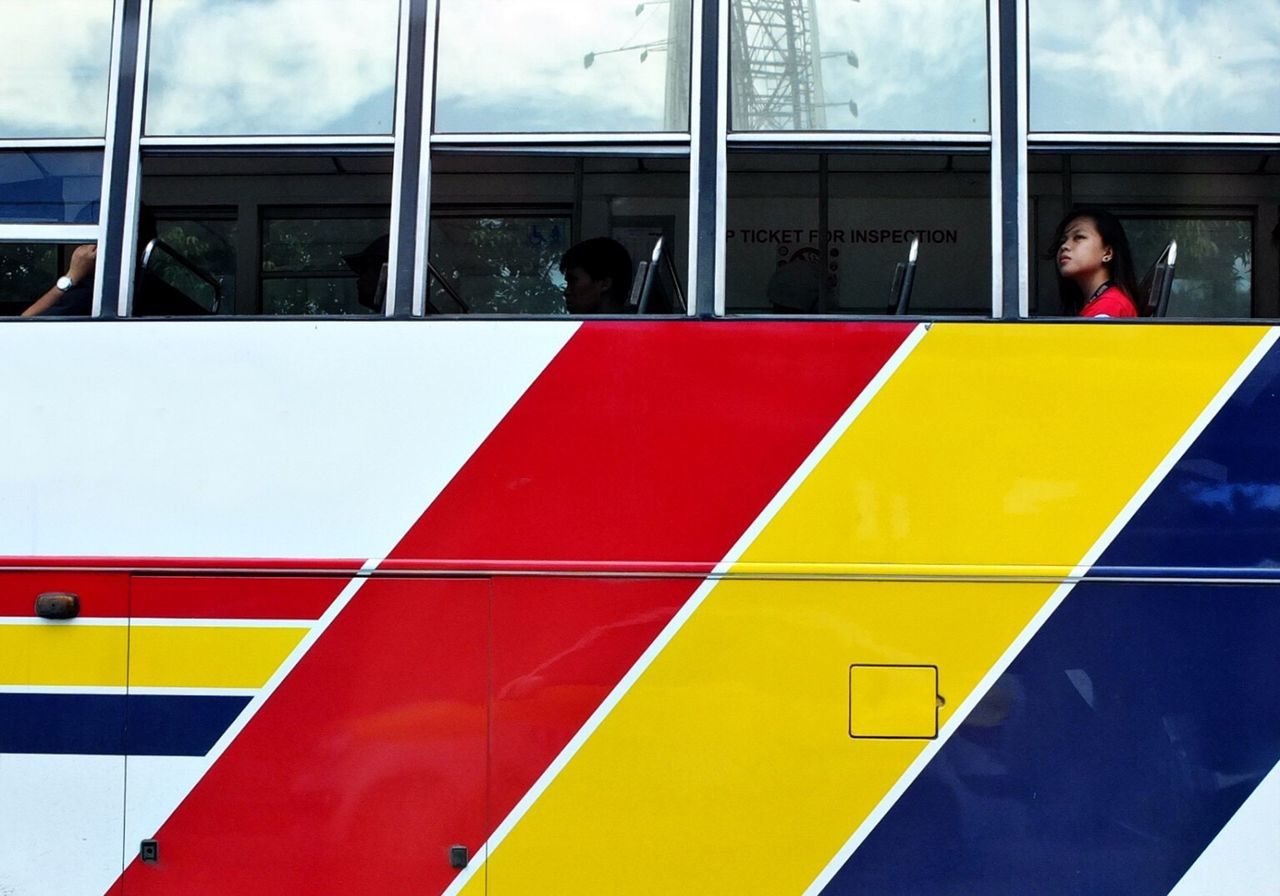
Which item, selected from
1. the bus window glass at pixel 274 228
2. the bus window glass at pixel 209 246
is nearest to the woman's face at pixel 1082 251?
the bus window glass at pixel 274 228

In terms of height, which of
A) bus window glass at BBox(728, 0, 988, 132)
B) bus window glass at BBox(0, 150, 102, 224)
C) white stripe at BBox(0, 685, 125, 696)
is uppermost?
bus window glass at BBox(728, 0, 988, 132)

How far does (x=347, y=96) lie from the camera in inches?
122

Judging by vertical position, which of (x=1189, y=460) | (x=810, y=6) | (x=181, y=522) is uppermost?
(x=810, y=6)

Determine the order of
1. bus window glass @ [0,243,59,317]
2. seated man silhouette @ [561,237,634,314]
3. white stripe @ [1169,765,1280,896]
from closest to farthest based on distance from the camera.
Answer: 1. white stripe @ [1169,765,1280,896]
2. seated man silhouette @ [561,237,634,314]
3. bus window glass @ [0,243,59,317]

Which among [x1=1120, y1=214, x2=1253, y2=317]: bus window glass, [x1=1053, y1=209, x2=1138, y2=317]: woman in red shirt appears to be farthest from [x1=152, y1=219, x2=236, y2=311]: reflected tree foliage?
[x1=1120, y1=214, x2=1253, y2=317]: bus window glass

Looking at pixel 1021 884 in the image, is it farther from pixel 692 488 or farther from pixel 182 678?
pixel 182 678

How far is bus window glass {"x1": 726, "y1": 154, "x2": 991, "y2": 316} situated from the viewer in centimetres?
407

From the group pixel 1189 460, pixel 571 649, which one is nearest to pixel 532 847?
pixel 571 649

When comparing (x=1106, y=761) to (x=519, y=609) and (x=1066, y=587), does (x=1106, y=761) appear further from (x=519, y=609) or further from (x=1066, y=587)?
(x=519, y=609)

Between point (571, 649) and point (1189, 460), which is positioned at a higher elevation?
point (1189, 460)

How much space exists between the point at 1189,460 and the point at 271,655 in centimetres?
252

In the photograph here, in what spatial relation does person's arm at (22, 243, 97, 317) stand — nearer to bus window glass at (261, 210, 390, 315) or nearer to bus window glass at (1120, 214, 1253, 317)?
bus window glass at (261, 210, 390, 315)

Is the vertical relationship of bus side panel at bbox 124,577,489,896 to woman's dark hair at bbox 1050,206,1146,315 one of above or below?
below

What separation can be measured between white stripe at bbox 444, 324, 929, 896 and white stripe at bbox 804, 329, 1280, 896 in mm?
706
